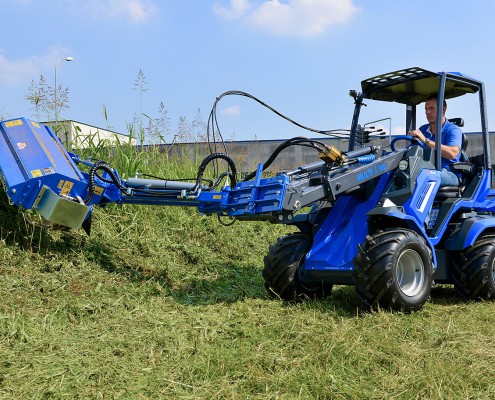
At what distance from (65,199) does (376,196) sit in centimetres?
274

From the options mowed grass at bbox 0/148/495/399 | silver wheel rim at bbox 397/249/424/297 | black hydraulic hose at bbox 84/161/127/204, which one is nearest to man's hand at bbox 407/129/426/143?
silver wheel rim at bbox 397/249/424/297

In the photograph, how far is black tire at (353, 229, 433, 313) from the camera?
4746mm

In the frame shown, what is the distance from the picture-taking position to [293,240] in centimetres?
561

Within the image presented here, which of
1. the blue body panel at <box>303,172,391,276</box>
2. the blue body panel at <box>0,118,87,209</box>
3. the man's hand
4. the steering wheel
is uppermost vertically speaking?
the man's hand

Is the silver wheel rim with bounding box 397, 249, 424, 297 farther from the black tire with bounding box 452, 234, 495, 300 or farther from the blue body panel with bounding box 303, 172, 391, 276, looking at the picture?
the black tire with bounding box 452, 234, 495, 300

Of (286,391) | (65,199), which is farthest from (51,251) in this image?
(286,391)

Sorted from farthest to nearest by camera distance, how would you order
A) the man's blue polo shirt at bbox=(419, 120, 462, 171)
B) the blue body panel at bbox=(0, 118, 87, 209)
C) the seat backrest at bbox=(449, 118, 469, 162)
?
the seat backrest at bbox=(449, 118, 469, 162), the man's blue polo shirt at bbox=(419, 120, 462, 171), the blue body panel at bbox=(0, 118, 87, 209)

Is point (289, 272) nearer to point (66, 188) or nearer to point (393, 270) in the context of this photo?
point (393, 270)

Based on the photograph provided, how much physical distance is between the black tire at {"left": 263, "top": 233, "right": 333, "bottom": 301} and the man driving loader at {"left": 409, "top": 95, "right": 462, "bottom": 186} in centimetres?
148

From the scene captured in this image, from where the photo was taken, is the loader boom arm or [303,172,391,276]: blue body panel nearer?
the loader boom arm

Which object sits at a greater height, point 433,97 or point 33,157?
point 433,97

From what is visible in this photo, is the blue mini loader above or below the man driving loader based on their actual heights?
below

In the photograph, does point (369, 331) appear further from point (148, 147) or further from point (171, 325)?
point (148, 147)

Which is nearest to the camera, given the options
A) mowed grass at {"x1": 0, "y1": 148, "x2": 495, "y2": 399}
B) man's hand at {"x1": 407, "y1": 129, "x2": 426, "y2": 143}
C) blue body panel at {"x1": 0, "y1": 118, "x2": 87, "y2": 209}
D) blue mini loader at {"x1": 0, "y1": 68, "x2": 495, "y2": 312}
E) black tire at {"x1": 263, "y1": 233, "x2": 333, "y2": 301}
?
mowed grass at {"x1": 0, "y1": 148, "x2": 495, "y2": 399}
